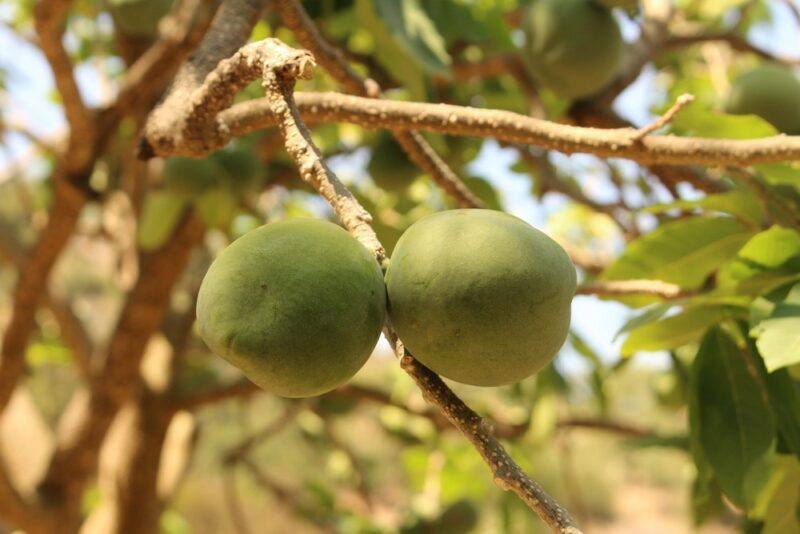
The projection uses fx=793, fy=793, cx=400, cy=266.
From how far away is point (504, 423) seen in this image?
2865mm

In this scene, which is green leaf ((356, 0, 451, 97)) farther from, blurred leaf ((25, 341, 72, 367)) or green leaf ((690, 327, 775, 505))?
blurred leaf ((25, 341, 72, 367))

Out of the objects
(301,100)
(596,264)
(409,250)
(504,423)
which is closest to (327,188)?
(409,250)

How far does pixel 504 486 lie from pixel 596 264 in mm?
1857

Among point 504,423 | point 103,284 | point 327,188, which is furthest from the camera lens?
point 103,284

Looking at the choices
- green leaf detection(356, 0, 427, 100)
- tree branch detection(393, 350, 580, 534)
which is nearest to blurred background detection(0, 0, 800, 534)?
green leaf detection(356, 0, 427, 100)

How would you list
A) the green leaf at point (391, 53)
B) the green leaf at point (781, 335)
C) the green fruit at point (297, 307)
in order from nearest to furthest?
the green fruit at point (297, 307)
the green leaf at point (781, 335)
the green leaf at point (391, 53)

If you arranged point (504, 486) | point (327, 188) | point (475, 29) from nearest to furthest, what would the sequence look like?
1. point (504, 486)
2. point (327, 188)
3. point (475, 29)

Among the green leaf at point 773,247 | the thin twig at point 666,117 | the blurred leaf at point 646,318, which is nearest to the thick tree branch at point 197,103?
the thin twig at point 666,117

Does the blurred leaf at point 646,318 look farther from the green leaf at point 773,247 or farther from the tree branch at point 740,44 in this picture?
the tree branch at point 740,44

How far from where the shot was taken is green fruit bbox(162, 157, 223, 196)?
6.91ft

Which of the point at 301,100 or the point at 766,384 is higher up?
the point at 301,100

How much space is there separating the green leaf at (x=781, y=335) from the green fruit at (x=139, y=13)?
185cm

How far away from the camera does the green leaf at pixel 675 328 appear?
1099 millimetres

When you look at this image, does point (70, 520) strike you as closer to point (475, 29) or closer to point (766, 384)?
point (475, 29)
